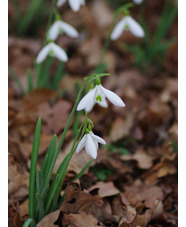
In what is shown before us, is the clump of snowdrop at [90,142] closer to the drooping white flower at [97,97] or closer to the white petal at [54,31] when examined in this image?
the drooping white flower at [97,97]

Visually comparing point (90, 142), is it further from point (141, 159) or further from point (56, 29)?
point (56, 29)

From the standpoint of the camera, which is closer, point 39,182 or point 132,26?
point 39,182

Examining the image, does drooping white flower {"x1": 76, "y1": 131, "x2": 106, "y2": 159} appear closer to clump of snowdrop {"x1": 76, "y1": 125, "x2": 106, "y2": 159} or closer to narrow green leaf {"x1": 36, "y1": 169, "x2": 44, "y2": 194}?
clump of snowdrop {"x1": 76, "y1": 125, "x2": 106, "y2": 159}

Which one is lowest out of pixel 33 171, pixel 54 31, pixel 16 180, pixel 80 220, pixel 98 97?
pixel 80 220

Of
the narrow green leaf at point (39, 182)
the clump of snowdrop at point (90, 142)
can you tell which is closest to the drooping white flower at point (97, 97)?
the clump of snowdrop at point (90, 142)

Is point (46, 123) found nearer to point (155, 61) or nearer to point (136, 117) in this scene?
point (136, 117)

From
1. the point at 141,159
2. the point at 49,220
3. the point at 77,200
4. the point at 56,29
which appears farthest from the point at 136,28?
the point at 49,220
